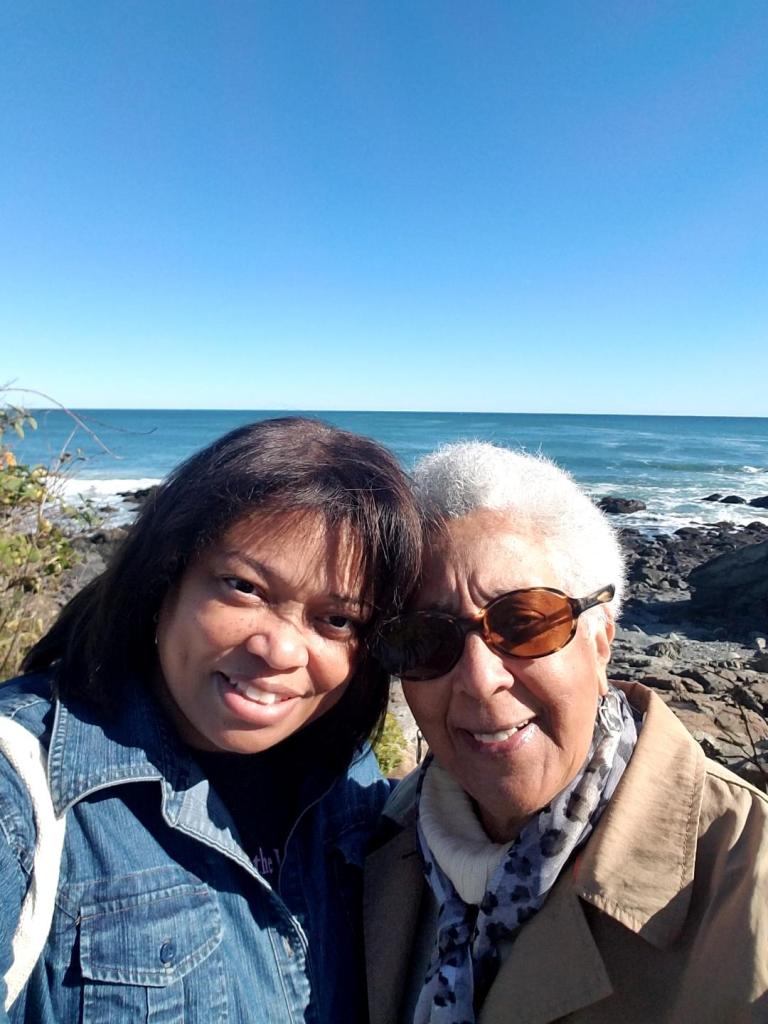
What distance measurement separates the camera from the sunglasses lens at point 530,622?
175 centimetres

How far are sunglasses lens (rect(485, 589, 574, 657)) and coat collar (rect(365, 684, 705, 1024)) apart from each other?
375mm

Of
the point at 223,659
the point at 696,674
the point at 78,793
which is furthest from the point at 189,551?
the point at 696,674

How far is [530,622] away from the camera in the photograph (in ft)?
5.74

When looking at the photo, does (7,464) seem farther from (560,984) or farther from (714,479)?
(714,479)

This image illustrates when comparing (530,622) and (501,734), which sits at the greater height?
(530,622)

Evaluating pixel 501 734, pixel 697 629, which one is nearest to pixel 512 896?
pixel 501 734

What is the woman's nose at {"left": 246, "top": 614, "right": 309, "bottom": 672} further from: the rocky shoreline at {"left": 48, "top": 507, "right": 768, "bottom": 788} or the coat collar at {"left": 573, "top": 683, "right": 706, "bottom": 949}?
the rocky shoreline at {"left": 48, "top": 507, "right": 768, "bottom": 788}

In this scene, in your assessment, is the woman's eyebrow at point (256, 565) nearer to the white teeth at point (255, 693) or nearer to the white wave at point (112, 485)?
the white teeth at point (255, 693)

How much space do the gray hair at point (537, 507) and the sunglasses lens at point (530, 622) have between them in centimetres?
9

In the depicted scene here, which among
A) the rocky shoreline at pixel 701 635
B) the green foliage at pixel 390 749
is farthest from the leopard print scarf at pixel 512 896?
the green foliage at pixel 390 749

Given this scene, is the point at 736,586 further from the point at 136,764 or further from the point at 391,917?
Answer: the point at 136,764

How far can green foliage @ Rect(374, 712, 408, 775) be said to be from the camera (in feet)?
13.6

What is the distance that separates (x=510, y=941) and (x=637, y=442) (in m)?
72.8

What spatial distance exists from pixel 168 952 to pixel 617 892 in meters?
1.04
